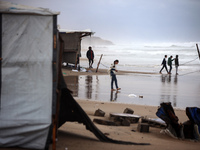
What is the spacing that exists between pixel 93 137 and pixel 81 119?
2.27 ft

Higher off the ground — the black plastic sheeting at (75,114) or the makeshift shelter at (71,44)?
the makeshift shelter at (71,44)

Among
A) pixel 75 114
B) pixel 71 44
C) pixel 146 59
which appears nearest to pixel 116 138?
pixel 75 114

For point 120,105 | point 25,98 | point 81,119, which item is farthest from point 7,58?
point 120,105

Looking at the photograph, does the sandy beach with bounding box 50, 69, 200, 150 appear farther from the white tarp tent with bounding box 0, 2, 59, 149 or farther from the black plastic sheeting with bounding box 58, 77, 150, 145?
the white tarp tent with bounding box 0, 2, 59, 149

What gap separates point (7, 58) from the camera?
16.0 ft

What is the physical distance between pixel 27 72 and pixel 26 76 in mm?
60

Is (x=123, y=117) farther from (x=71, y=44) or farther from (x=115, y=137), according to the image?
(x=71, y=44)

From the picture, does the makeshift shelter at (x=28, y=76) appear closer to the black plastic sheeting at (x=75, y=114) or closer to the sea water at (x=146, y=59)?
the black plastic sheeting at (x=75, y=114)

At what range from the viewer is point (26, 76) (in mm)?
4859

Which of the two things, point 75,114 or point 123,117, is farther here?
point 123,117

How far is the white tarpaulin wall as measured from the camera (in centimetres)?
482

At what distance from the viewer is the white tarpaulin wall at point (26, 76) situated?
4.82 meters

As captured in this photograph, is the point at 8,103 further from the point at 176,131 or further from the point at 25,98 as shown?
the point at 176,131

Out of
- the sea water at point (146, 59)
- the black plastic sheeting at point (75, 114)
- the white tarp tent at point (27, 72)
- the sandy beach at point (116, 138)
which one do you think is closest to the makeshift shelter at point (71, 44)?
the sea water at point (146, 59)
